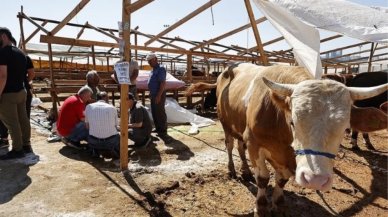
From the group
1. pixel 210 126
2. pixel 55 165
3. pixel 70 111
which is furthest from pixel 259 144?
pixel 210 126

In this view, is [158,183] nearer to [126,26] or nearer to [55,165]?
[55,165]

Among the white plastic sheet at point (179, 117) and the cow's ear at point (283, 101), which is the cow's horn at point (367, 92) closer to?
the cow's ear at point (283, 101)

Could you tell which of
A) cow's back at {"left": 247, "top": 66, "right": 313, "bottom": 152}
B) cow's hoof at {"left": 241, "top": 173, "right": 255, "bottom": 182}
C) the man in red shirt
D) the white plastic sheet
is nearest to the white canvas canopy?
cow's back at {"left": 247, "top": 66, "right": 313, "bottom": 152}

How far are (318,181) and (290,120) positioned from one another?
26.1 inches

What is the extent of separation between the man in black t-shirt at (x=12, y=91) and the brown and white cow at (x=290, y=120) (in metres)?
3.01

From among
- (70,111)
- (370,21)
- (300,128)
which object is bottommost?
(70,111)

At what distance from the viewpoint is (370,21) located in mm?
3564

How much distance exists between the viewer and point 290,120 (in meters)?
2.54

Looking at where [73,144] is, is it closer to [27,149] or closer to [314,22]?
[27,149]

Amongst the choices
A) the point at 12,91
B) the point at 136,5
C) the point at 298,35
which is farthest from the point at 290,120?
the point at 12,91

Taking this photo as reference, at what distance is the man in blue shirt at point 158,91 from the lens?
21.1ft

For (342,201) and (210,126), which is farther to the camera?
(210,126)

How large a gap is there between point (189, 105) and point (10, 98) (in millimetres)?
6079

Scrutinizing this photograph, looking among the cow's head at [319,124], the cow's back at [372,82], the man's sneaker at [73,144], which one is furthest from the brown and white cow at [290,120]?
the cow's back at [372,82]
